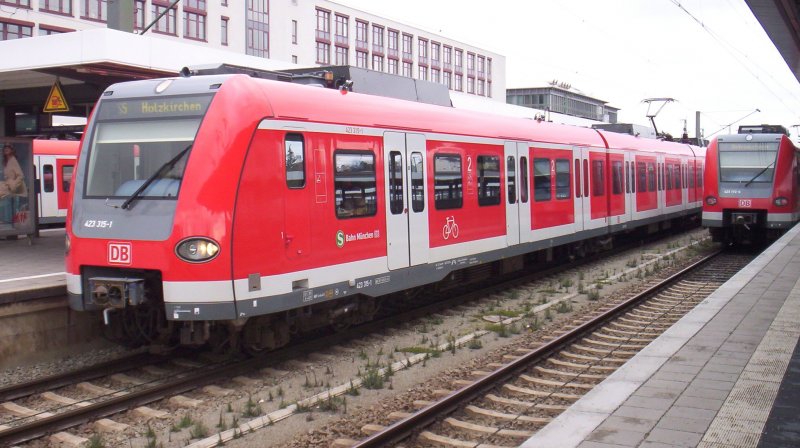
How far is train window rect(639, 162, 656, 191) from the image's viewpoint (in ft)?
73.5

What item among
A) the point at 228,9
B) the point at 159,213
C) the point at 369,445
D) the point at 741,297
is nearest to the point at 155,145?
the point at 159,213

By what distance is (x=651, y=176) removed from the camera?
74.3ft

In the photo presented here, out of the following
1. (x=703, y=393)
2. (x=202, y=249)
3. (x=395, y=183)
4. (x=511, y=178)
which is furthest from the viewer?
(x=511, y=178)

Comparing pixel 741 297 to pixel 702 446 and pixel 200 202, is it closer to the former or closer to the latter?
pixel 702 446

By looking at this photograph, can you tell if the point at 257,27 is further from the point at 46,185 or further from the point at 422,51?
the point at 46,185

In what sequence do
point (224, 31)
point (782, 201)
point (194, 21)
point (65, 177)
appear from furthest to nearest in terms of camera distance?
point (224, 31)
point (194, 21)
point (65, 177)
point (782, 201)

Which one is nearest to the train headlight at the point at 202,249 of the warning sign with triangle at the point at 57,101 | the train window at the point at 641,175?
the warning sign with triangle at the point at 57,101

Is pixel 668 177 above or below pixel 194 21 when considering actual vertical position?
below

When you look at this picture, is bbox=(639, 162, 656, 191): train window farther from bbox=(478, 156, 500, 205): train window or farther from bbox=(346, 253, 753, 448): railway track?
bbox=(478, 156, 500, 205): train window

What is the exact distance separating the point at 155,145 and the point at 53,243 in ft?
29.5

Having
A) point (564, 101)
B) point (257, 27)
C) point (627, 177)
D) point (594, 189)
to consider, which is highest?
point (257, 27)

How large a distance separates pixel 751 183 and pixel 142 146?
16.0 meters

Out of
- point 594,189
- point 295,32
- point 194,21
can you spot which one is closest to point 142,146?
point 594,189

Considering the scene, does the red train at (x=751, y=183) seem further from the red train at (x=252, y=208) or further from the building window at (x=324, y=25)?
the building window at (x=324, y=25)
